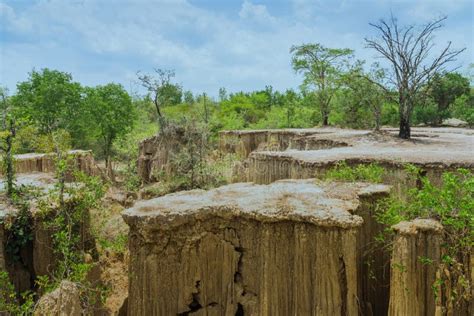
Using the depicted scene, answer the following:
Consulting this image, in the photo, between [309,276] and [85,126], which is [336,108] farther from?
[309,276]

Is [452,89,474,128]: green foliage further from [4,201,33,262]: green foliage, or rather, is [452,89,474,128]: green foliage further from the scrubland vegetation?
[4,201,33,262]: green foliage

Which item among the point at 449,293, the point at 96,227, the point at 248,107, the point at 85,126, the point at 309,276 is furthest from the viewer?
the point at 248,107

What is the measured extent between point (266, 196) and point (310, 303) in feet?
5.29

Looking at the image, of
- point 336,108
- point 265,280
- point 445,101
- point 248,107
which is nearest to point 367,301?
point 265,280

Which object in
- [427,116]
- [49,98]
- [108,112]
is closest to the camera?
[49,98]

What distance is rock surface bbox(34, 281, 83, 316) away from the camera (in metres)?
5.59

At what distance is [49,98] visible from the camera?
2158cm

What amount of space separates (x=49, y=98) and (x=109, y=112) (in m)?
3.30

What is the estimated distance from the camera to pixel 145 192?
1523 centimetres

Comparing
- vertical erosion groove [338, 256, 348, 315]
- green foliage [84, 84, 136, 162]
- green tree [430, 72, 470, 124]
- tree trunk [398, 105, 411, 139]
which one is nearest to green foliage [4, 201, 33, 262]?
vertical erosion groove [338, 256, 348, 315]

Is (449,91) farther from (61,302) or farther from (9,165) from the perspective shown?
(61,302)

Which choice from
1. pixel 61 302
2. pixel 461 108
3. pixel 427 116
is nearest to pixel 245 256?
pixel 61 302

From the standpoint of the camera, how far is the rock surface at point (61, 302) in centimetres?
559

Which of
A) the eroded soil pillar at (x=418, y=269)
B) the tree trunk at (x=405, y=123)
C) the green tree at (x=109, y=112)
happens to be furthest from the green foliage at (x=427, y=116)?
the eroded soil pillar at (x=418, y=269)
